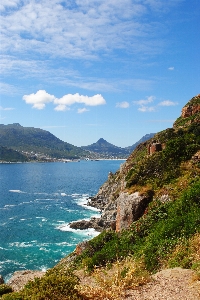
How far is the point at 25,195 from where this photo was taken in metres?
122

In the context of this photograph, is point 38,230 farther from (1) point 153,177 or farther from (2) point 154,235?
(2) point 154,235

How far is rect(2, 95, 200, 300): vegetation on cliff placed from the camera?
11383mm

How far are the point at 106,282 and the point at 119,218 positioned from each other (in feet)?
44.0

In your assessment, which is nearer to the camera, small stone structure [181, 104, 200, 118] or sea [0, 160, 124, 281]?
sea [0, 160, 124, 281]

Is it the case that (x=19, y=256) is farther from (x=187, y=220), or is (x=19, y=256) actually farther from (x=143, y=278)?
(x=143, y=278)

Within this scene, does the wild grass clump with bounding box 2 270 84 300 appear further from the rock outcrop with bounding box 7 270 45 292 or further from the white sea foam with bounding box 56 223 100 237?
the white sea foam with bounding box 56 223 100 237

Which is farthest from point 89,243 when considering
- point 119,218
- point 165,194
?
point 165,194

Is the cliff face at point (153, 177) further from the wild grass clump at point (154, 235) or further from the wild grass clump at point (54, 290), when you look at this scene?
the wild grass clump at point (54, 290)

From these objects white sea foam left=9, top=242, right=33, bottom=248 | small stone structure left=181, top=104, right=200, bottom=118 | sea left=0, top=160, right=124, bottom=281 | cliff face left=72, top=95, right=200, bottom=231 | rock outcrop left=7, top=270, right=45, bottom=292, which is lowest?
white sea foam left=9, top=242, right=33, bottom=248

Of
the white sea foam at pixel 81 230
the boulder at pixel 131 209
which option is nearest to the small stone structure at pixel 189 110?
the white sea foam at pixel 81 230

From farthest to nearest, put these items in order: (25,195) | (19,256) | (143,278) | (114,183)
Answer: (25,195) < (114,183) < (19,256) < (143,278)

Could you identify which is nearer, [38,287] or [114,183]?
[38,287]

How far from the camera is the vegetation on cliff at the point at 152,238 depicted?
11383mm

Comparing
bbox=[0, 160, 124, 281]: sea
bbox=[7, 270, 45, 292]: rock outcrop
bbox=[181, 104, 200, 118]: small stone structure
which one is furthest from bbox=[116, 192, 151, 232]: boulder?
bbox=[181, 104, 200, 118]: small stone structure
